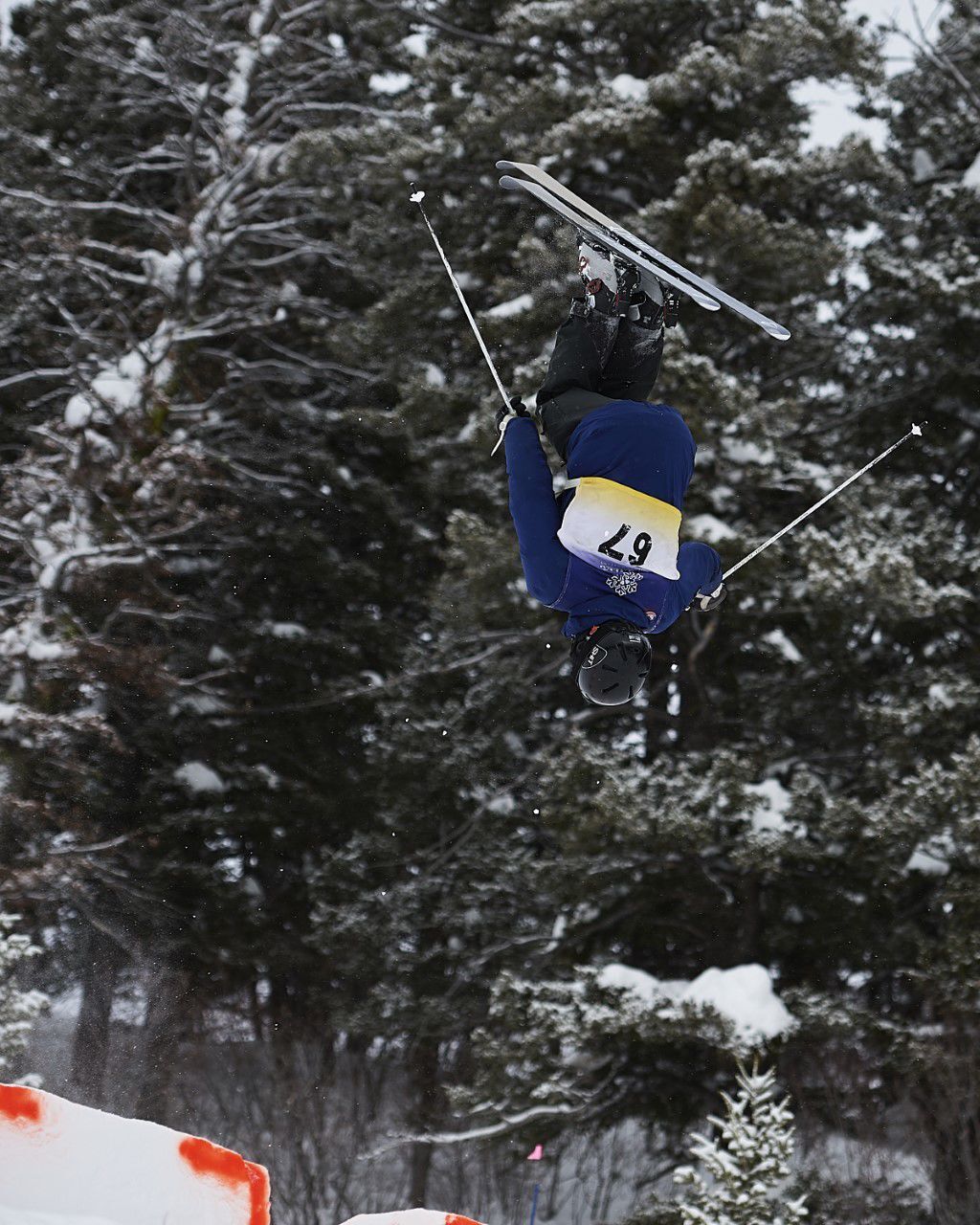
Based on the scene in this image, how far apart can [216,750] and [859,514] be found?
6900 millimetres

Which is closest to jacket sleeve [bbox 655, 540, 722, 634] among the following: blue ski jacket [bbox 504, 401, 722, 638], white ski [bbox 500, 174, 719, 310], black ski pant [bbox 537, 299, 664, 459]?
blue ski jacket [bbox 504, 401, 722, 638]

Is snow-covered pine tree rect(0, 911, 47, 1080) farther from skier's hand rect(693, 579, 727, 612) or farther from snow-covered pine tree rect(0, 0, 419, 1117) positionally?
skier's hand rect(693, 579, 727, 612)

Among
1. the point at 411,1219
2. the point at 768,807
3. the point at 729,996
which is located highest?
the point at 768,807

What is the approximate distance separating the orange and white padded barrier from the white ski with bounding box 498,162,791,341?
2715mm

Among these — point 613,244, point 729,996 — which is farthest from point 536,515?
point 729,996

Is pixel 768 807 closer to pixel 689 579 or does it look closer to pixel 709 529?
pixel 709 529

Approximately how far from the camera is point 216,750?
13.8 meters

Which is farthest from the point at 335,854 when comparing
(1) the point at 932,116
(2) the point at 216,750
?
(1) the point at 932,116

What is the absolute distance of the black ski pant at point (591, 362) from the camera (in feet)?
13.9

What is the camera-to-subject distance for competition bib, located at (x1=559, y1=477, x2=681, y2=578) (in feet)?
13.1

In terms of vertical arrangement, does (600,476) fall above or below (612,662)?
above

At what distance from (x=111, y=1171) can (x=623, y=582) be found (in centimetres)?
216

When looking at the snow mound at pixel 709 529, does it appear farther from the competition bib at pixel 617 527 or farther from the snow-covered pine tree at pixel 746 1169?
the competition bib at pixel 617 527

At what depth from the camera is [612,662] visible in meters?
4.01
